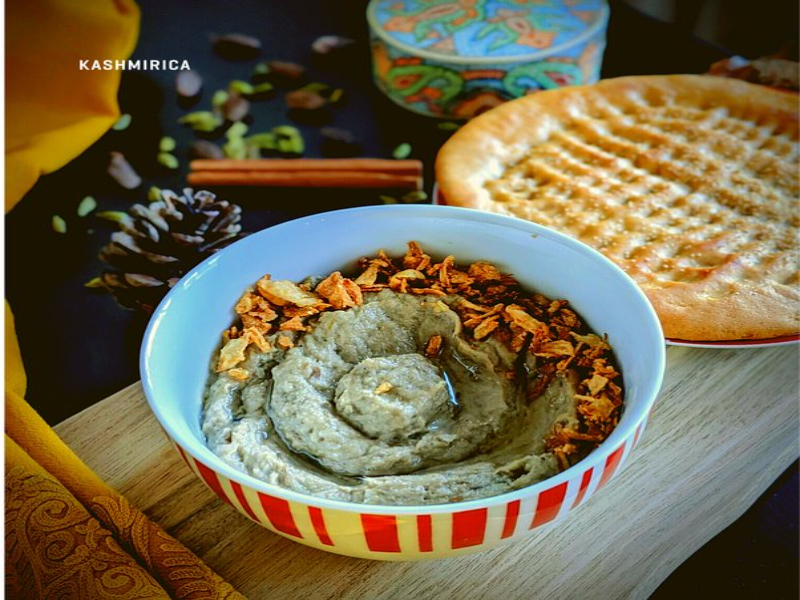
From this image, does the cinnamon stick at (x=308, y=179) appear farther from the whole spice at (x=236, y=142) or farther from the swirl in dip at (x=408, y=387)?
the swirl in dip at (x=408, y=387)

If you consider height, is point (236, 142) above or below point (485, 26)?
below

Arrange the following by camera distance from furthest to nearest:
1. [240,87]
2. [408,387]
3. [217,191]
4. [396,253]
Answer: [240,87] → [217,191] → [396,253] → [408,387]

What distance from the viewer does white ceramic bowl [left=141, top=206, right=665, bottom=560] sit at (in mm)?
516

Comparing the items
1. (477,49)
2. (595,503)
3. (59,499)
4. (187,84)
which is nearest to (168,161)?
(187,84)

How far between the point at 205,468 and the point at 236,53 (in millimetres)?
793

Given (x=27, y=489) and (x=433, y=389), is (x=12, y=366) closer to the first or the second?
(x=27, y=489)

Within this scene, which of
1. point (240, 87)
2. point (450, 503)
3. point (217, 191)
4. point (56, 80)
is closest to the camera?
point (450, 503)

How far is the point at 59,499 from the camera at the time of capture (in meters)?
0.64

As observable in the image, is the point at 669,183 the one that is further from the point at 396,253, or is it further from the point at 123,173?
the point at 123,173

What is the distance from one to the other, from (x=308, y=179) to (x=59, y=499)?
53 cm

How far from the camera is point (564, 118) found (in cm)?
102

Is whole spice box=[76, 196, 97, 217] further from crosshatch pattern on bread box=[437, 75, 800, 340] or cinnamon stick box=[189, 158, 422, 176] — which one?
crosshatch pattern on bread box=[437, 75, 800, 340]

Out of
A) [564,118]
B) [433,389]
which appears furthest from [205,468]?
[564,118]

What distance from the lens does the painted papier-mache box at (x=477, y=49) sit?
1.06m
